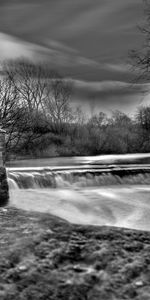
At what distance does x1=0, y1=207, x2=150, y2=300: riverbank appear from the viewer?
Result: 1.71 meters

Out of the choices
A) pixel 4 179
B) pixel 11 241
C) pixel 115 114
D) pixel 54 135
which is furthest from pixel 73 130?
pixel 11 241

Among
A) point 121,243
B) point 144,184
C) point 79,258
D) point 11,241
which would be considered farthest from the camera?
point 144,184

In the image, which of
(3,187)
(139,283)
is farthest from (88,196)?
(139,283)

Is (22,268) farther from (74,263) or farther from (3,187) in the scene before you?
(3,187)

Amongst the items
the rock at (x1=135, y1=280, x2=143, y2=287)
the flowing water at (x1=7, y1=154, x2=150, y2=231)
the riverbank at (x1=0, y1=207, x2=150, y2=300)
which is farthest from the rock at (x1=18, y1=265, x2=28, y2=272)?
the flowing water at (x1=7, y1=154, x2=150, y2=231)

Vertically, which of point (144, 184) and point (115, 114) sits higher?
point (115, 114)

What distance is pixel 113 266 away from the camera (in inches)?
78.0

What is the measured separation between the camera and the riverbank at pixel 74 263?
67.4 inches

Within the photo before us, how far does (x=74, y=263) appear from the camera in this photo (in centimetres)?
208

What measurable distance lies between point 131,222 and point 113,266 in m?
3.88

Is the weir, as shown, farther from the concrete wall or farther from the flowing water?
the concrete wall

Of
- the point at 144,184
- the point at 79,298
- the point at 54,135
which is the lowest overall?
the point at 144,184

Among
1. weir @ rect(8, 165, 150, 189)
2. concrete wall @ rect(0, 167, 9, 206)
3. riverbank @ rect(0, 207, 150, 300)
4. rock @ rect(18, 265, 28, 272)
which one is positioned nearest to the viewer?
riverbank @ rect(0, 207, 150, 300)

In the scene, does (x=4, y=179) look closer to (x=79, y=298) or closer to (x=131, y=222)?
(x=131, y=222)
